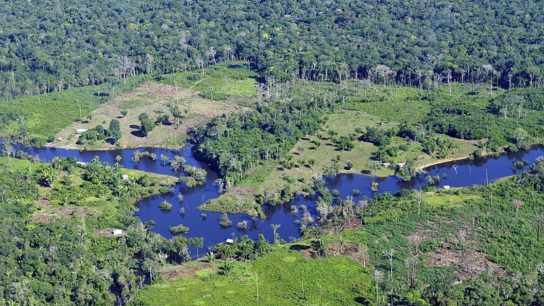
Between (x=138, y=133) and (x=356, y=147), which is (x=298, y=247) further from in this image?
(x=138, y=133)

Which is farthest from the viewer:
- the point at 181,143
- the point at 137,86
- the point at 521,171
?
the point at 137,86

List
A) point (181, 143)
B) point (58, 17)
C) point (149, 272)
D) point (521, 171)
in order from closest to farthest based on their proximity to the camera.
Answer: point (149, 272) → point (521, 171) → point (181, 143) → point (58, 17)

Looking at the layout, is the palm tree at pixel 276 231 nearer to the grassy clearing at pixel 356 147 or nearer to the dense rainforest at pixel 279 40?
the grassy clearing at pixel 356 147

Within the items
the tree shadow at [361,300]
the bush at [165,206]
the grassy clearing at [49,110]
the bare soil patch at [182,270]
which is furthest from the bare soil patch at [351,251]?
the grassy clearing at [49,110]

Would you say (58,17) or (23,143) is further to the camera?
(58,17)

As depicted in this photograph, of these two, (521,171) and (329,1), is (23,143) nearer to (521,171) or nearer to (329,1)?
(521,171)

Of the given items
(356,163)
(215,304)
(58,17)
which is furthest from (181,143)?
(58,17)
